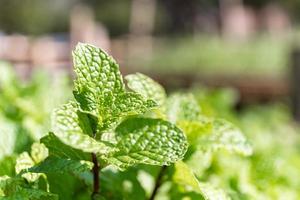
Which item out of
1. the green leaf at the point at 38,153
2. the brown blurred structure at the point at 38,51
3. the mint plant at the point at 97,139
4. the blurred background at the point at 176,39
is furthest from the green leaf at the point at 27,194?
the brown blurred structure at the point at 38,51

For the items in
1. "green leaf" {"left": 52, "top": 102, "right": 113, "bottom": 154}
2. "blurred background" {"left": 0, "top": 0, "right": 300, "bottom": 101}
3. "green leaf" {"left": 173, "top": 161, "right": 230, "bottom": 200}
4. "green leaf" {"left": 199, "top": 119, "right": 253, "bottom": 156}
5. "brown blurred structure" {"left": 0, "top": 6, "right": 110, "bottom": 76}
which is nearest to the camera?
"green leaf" {"left": 52, "top": 102, "right": 113, "bottom": 154}

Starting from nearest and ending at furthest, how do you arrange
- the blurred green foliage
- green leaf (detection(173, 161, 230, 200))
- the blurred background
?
green leaf (detection(173, 161, 230, 200))
the blurred background
the blurred green foliage

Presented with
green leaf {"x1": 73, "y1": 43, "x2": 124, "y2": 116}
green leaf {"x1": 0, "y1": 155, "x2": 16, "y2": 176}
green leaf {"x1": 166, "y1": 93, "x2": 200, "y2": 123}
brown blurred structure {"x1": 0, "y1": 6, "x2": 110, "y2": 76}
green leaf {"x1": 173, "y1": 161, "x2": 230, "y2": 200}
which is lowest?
brown blurred structure {"x1": 0, "y1": 6, "x2": 110, "y2": 76}

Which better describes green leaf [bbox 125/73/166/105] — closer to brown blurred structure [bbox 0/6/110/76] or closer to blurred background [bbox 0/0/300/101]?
blurred background [bbox 0/0/300/101]

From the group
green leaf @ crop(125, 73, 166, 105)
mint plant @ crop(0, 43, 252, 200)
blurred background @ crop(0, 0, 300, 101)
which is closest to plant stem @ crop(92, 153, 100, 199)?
mint plant @ crop(0, 43, 252, 200)

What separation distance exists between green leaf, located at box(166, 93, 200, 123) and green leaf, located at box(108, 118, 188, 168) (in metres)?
0.18

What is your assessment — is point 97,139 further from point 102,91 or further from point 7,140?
point 7,140

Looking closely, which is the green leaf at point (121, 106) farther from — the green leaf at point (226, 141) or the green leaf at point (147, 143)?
the green leaf at point (226, 141)

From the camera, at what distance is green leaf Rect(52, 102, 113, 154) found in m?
0.50

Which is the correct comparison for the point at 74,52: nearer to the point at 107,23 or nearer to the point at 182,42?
the point at 182,42

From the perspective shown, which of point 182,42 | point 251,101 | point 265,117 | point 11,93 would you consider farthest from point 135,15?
point 11,93

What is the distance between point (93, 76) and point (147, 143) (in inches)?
2.9

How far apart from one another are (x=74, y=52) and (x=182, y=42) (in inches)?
588

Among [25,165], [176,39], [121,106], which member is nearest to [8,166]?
[25,165]
